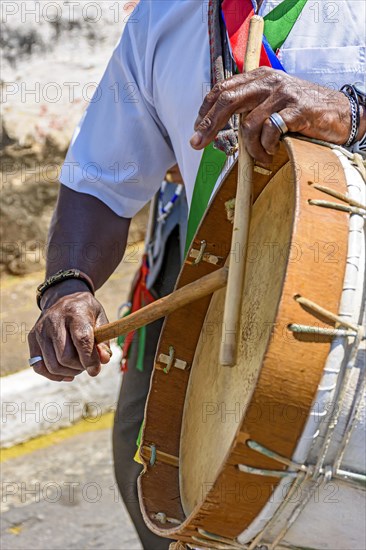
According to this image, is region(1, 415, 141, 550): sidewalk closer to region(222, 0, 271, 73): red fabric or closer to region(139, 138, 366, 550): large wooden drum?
region(139, 138, 366, 550): large wooden drum

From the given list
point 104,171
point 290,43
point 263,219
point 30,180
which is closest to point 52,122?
point 30,180

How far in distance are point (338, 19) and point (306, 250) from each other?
81cm

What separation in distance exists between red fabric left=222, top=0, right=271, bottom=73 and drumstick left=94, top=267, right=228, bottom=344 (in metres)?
0.51

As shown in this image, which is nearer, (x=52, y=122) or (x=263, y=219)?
(x=263, y=219)

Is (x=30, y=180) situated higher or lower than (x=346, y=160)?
lower

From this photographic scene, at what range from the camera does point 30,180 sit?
4418 millimetres

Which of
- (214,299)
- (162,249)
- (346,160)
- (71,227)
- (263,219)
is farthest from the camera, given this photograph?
(162,249)

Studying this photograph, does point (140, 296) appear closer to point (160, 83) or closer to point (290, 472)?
point (160, 83)

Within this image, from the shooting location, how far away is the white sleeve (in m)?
2.34

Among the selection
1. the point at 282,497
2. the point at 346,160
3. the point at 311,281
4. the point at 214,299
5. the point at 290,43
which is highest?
the point at 290,43

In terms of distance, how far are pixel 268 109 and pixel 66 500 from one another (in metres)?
2.13

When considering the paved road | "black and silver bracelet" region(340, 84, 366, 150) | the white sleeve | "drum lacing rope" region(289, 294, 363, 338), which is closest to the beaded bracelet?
"black and silver bracelet" region(340, 84, 366, 150)

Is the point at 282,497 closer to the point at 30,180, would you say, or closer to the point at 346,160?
the point at 346,160

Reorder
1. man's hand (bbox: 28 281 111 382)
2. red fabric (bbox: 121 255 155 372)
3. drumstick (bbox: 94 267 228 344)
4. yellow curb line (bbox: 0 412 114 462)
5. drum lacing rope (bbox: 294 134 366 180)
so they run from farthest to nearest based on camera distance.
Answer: yellow curb line (bbox: 0 412 114 462)
red fabric (bbox: 121 255 155 372)
man's hand (bbox: 28 281 111 382)
drumstick (bbox: 94 267 228 344)
drum lacing rope (bbox: 294 134 366 180)
